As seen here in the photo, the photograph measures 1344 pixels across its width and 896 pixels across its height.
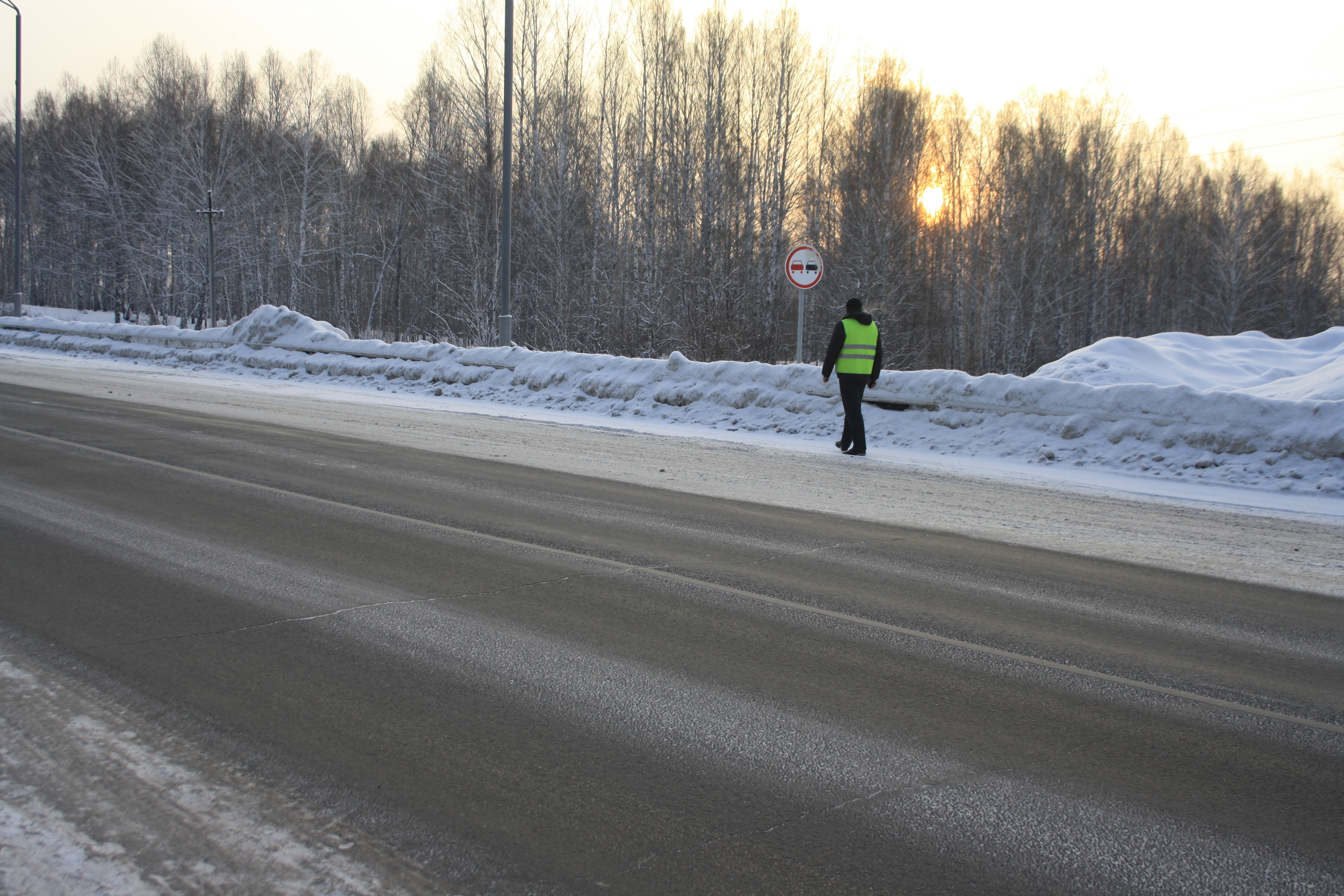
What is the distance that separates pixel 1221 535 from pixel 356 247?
62862 mm

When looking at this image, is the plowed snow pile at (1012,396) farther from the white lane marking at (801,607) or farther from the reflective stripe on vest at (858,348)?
the white lane marking at (801,607)

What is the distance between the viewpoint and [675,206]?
36.8m

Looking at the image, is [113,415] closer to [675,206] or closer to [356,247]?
[675,206]

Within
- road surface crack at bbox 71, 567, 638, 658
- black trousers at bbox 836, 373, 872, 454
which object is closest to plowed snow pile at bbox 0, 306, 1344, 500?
black trousers at bbox 836, 373, 872, 454

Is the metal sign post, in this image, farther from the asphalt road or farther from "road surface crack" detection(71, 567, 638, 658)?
"road surface crack" detection(71, 567, 638, 658)

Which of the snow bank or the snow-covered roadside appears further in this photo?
the snow bank

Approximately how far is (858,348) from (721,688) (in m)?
8.83

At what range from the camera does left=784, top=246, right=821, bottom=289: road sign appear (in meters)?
15.5

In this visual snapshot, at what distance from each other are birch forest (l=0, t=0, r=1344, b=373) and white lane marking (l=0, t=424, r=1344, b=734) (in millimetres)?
17390

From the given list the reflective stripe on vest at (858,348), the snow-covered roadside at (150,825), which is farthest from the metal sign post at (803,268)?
the snow-covered roadside at (150,825)

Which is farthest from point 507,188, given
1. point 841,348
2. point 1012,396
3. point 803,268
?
point 1012,396

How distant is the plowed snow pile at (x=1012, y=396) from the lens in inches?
422

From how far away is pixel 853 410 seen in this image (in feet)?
39.5

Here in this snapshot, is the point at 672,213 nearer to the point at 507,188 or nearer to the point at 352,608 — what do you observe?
the point at 507,188
